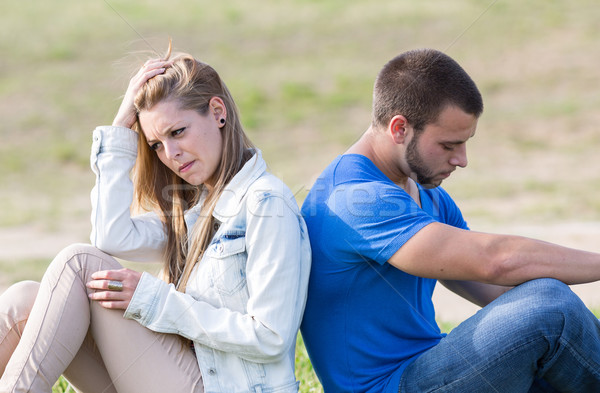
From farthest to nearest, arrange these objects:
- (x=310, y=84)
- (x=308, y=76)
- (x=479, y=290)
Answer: (x=308, y=76) < (x=310, y=84) < (x=479, y=290)

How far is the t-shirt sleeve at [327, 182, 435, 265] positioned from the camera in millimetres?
2410

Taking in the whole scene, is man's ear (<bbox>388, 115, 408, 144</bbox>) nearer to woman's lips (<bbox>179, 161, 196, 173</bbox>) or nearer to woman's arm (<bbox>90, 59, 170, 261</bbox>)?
woman's lips (<bbox>179, 161, 196, 173</bbox>)

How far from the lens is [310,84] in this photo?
14.5m

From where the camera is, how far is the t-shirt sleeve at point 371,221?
7.91 feet

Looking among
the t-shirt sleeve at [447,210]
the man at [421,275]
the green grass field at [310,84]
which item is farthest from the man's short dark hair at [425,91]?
the green grass field at [310,84]

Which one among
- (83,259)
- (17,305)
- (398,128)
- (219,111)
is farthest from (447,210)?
(17,305)

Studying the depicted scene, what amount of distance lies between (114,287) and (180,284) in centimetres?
28

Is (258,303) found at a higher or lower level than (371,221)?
lower

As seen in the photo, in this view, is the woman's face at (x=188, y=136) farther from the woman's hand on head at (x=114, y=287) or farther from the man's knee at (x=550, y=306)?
the man's knee at (x=550, y=306)

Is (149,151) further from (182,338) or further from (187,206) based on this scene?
(182,338)

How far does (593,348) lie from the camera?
228cm

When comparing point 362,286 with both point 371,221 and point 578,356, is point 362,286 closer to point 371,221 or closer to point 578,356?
point 371,221

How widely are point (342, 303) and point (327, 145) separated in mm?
9805

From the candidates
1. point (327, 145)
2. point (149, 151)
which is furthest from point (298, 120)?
point (149, 151)
